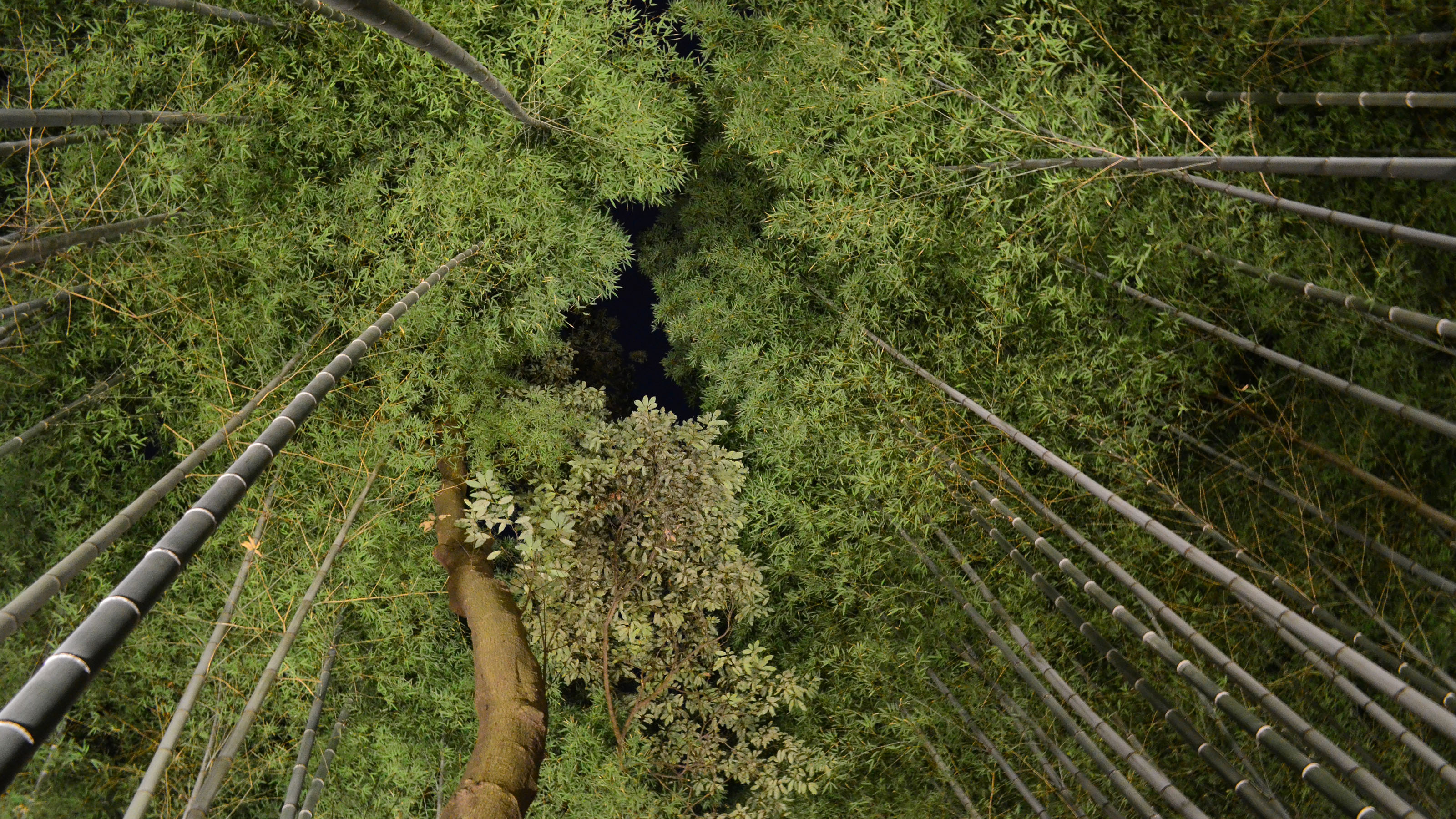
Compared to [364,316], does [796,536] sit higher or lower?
lower

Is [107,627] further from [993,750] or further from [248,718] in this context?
[993,750]

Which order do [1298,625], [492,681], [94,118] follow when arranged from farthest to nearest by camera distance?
[492,681] → [94,118] → [1298,625]

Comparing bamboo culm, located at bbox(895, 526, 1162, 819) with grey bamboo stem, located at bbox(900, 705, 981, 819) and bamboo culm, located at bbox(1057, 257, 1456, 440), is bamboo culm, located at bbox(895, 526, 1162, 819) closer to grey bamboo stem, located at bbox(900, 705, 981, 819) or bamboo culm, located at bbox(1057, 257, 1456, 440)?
grey bamboo stem, located at bbox(900, 705, 981, 819)

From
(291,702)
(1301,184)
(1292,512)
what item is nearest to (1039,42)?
(1301,184)

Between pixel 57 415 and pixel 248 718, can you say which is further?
pixel 57 415

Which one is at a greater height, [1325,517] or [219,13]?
[219,13]

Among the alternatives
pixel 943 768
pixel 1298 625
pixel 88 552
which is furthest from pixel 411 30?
pixel 943 768

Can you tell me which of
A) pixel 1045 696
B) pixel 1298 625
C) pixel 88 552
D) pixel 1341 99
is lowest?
pixel 1045 696

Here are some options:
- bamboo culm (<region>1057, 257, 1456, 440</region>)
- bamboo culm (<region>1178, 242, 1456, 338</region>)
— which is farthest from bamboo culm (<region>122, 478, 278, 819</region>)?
bamboo culm (<region>1057, 257, 1456, 440</region>)

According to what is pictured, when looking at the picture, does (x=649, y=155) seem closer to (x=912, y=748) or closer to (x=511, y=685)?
(x=511, y=685)
